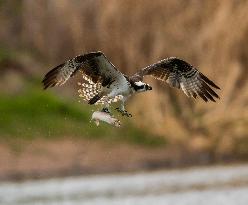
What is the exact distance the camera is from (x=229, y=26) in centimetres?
2811

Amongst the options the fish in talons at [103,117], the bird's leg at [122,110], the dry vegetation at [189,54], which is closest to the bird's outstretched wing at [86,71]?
the bird's leg at [122,110]

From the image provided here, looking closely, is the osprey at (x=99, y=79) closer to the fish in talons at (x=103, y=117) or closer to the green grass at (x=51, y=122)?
the fish in talons at (x=103, y=117)

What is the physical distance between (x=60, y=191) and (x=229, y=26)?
198 inches

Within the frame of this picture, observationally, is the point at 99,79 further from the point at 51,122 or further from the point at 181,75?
the point at 51,122

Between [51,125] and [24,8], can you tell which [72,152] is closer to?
[51,125]

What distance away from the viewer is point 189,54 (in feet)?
92.4

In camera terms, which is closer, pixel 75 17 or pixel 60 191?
pixel 60 191

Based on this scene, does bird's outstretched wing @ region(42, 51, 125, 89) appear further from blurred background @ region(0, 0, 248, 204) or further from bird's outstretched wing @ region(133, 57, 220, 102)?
blurred background @ region(0, 0, 248, 204)

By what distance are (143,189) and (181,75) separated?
26.2ft

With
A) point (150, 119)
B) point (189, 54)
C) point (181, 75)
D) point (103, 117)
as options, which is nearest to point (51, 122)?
point (150, 119)

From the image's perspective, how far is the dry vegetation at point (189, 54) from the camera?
27766 mm

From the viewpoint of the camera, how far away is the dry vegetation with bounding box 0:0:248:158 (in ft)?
91.1

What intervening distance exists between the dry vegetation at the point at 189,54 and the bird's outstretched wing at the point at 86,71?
10.5 meters

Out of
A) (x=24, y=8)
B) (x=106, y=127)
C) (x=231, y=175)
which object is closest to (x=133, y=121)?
(x=106, y=127)
